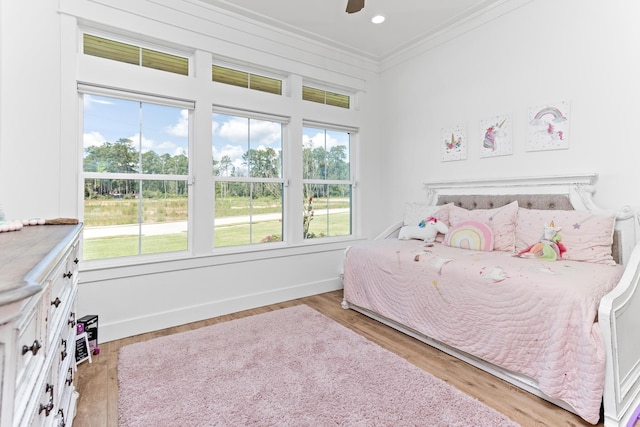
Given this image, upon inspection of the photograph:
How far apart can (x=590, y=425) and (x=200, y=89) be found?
349 cm

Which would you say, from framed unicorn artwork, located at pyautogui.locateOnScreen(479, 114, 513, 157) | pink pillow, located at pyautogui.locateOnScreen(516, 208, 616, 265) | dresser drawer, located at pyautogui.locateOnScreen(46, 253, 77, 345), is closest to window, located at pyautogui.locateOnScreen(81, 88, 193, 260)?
dresser drawer, located at pyautogui.locateOnScreen(46, 253, 77, 345)

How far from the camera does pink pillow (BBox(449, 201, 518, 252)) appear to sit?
2.55 metres

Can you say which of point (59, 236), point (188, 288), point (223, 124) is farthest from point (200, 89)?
point (59, 236)

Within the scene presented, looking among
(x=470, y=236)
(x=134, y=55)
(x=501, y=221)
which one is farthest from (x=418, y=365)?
(x=134, y=55)

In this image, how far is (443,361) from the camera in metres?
2.16

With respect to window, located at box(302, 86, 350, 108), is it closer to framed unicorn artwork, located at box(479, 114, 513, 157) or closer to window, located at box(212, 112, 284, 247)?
window, located at box(212, 112, 284, 247)

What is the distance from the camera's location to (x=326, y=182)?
3840 mm

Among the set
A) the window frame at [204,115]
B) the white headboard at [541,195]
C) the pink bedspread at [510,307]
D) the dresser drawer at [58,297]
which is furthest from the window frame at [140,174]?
the white headboard at [541,195]

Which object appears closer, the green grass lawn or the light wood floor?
the light wood floor

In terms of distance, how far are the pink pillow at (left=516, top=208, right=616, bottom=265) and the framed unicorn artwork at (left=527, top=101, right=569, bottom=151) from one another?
23.7 inches

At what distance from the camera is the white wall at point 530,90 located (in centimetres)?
228

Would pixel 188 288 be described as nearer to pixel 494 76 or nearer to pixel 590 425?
pixel 590 425

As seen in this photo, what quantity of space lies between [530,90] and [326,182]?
7.11 feet

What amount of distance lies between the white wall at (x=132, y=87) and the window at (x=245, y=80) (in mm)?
151
